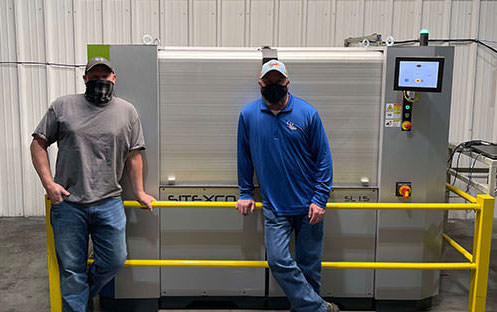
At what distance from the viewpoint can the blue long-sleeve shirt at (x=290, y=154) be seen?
2861mm

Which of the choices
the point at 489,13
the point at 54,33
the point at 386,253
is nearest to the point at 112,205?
the point at 386,253

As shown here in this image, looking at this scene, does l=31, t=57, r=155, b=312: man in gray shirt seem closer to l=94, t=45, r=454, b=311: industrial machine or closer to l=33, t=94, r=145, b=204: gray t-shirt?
l=33, t=94, r=145, b=204: gray t-shirt

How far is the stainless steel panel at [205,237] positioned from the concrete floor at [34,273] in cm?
118

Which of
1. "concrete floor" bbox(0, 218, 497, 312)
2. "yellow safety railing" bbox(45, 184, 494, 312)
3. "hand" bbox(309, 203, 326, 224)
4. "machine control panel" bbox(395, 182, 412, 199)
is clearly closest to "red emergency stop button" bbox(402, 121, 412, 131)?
"machine control panel" bbox(395, 182, 412, 199)

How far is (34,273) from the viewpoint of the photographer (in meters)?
4.34

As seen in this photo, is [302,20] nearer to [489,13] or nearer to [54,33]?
[489,13]

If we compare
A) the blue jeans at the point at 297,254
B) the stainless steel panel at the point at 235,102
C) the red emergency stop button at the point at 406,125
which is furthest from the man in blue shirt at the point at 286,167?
the red emergency stop button at the point at 406,125

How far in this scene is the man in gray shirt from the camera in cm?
283

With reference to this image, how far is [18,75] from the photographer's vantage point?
568 centimetres

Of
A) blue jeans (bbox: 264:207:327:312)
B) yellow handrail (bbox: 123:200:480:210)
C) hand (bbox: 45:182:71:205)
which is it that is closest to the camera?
hand (bbox: 45:182:71:205)

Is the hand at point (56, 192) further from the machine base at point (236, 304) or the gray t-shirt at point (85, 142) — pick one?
the machine base at point (236, 304)

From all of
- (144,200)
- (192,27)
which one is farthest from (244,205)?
(192,27)

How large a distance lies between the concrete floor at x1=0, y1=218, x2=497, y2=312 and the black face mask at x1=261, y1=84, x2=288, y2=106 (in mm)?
2186

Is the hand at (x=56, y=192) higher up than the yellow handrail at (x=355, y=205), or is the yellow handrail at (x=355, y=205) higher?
the hand at (x=56, y=192)
